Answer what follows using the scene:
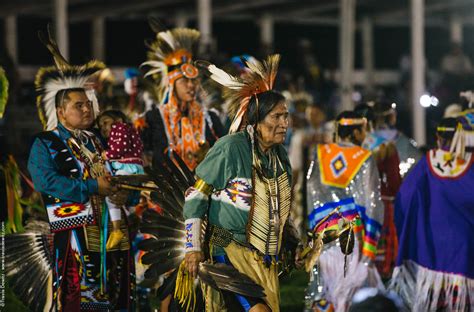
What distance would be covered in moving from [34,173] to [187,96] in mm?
2122

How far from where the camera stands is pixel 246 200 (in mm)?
5719

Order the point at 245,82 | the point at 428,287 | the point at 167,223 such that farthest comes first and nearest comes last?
the point at 428,287 → the point at 167,223 → the point at 245,82

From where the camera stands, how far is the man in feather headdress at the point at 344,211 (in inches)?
316

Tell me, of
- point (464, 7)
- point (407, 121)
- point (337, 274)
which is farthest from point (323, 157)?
point (464, 7)

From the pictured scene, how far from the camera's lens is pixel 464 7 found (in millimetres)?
21578

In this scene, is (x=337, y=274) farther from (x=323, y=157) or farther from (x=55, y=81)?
(x=55, y=81)

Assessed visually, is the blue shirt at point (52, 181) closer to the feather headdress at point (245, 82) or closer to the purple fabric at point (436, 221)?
the feather headdress at point (245, 82)

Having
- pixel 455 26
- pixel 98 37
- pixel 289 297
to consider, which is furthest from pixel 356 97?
pixel 289 297

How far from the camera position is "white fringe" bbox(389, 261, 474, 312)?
7.81 metres

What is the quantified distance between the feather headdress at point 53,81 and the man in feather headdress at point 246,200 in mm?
1372

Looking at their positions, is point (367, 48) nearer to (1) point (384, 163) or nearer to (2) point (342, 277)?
(1) point (384, 163)

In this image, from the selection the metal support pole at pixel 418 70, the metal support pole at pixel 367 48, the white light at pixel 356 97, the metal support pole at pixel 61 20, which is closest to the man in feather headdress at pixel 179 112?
the metal support pole at pixel 61 20

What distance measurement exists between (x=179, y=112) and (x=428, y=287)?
230 centimetres

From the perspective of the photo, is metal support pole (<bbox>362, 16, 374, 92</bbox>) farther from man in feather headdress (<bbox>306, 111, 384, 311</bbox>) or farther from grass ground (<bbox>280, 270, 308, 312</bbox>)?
man in feather headdress (<bbox>306, 111, 384, 311</bbox>)
